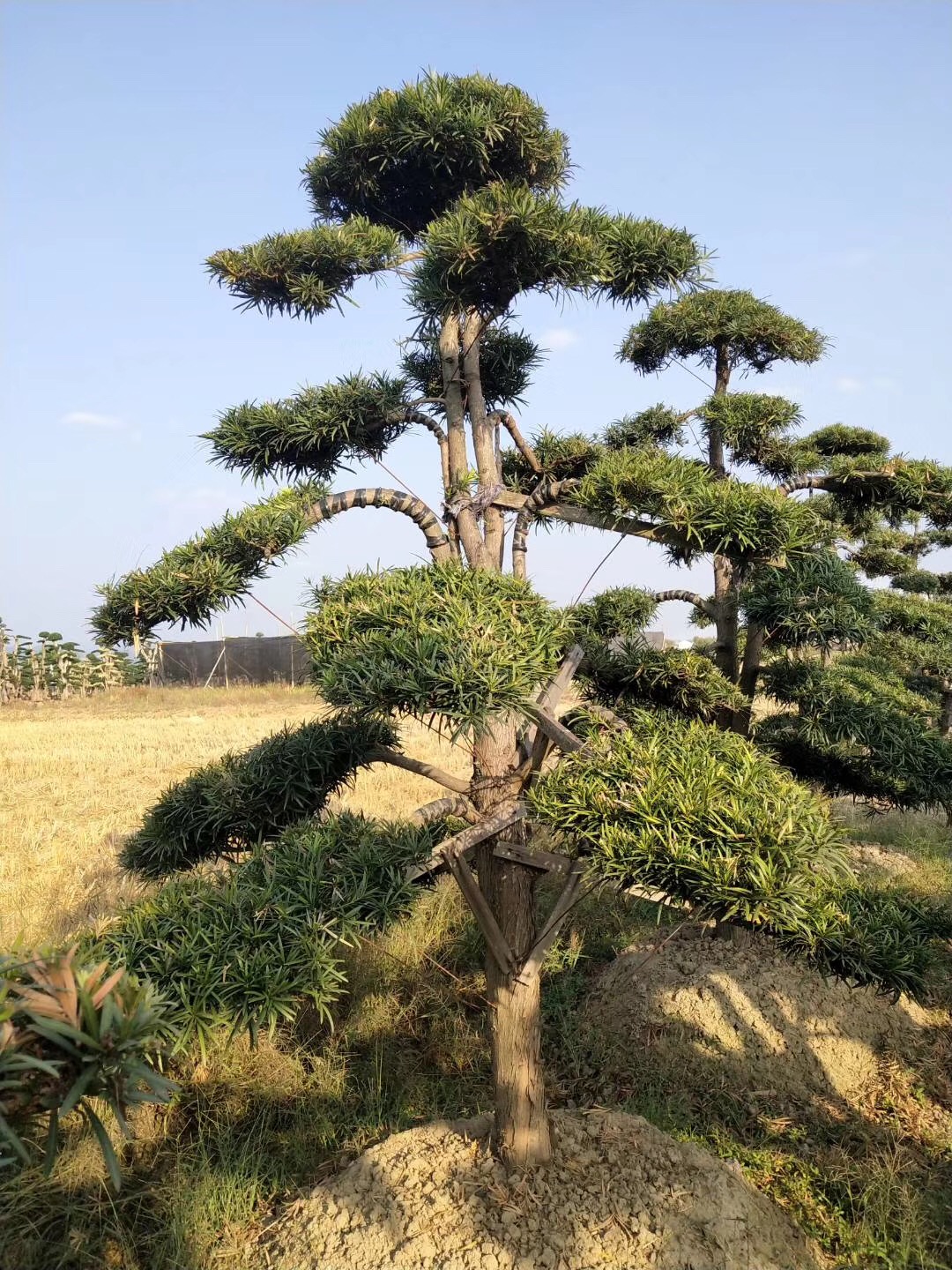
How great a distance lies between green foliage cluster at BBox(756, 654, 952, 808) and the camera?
3.81 metres

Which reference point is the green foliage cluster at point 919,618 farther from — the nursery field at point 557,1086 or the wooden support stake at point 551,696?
the wooden support stake at point 551,696

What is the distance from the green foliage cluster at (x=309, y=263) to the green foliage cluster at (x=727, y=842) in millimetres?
2243

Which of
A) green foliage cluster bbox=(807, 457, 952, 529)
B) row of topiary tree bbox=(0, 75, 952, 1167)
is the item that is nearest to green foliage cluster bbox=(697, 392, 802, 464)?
row of topiary tree bbox=(0, 75, 952, 1167)

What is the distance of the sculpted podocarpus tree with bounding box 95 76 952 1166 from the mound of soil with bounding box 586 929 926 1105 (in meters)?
2.21

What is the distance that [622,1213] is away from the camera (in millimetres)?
3131

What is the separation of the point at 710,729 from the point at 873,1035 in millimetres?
3885

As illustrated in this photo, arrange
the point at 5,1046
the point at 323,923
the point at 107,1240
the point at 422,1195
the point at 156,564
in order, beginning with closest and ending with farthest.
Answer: the point at 5,1046
the point at 323,923
the point at 156,564
the point at 422,1195
the point at 107,1240

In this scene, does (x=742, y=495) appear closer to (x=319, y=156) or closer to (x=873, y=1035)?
(x=319, y=156)

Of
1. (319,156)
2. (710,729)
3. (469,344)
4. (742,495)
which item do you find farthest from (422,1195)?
(319,156)

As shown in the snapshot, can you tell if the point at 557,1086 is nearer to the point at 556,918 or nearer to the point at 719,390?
the point at 556,918

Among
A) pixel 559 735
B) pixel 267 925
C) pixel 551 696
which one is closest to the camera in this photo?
pixel 267 925

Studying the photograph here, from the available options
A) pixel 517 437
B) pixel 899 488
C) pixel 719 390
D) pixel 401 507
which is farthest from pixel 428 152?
pixel 719 390

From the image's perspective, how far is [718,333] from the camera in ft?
20.7

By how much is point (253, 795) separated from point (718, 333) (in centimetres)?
493
